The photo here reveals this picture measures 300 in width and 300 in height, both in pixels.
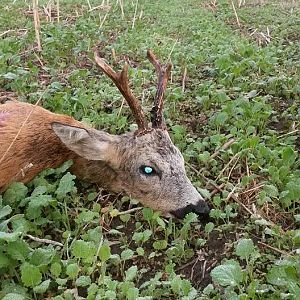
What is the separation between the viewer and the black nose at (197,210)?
432 cm

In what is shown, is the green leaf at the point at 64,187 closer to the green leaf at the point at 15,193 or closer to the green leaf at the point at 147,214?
the green leaf at the point at 15,193

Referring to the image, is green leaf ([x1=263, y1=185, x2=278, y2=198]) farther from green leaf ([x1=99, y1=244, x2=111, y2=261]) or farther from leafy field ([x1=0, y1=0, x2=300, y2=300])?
green leaf ([x1=99, y1=244, x2=111, y2=261])

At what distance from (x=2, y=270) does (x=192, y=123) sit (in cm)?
296

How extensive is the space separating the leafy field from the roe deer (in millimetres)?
126

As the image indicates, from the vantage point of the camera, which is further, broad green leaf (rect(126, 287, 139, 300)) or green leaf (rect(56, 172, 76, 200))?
green leaf (rect(56, 172, 76, 200))

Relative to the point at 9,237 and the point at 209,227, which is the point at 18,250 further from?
the point at 209,227

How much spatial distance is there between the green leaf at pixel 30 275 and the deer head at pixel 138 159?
4.71 feet

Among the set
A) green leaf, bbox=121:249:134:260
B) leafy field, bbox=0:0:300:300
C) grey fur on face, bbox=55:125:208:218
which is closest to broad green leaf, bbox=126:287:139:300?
leafy field, bbox=0:0:300:300

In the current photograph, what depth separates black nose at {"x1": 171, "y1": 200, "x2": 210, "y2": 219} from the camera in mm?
4320

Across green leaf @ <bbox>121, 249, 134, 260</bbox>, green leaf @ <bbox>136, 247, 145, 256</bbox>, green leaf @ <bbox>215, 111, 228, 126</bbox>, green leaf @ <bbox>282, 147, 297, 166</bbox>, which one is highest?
green leaf @ <bbox>121, 249, 134, 260</bbox>

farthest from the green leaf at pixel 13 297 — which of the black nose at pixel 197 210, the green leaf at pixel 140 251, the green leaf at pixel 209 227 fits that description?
the black nose at pixel 197 210

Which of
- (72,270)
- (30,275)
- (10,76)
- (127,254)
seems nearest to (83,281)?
(72,270)

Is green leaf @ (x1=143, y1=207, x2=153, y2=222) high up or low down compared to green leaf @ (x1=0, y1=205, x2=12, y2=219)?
down

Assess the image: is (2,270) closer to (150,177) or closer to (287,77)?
(150,177)
